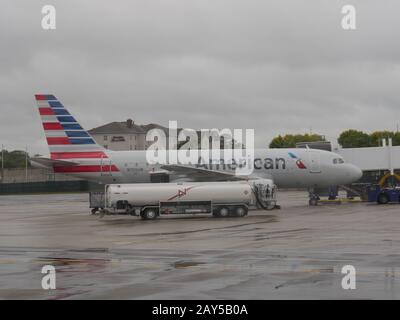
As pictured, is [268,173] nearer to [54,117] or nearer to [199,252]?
[54,117]

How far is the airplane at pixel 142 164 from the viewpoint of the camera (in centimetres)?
4875

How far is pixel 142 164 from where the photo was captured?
50656 millimetres

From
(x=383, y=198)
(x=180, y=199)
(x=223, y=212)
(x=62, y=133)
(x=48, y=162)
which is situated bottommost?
(x=223, y=212)

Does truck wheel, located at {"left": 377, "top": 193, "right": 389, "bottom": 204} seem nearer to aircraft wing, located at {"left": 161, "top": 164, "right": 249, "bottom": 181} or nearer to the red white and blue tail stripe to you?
aircraft wing, located at {"left": 161, "top": 164, "right": 249, "bottom": 181}

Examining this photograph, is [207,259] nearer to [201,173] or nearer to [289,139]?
[201,173]

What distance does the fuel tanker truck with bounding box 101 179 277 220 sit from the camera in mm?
36906

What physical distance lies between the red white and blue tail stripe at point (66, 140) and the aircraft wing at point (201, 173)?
5.22 meters

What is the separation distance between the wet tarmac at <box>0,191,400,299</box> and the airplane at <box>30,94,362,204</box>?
15658mm

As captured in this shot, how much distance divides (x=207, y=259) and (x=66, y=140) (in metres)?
34.1

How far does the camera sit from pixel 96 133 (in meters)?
172

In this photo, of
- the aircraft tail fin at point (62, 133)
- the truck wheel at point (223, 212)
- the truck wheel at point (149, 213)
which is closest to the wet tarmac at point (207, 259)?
the truck wheel at point (149, 213)

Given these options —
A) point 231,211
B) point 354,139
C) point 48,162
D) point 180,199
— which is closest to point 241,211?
point 231,211

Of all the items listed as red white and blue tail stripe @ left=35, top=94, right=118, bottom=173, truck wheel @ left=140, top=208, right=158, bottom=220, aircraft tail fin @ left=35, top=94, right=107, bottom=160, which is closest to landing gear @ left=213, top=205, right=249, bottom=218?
truck wheel @ left=140, top=208, right=158, bottom=220
